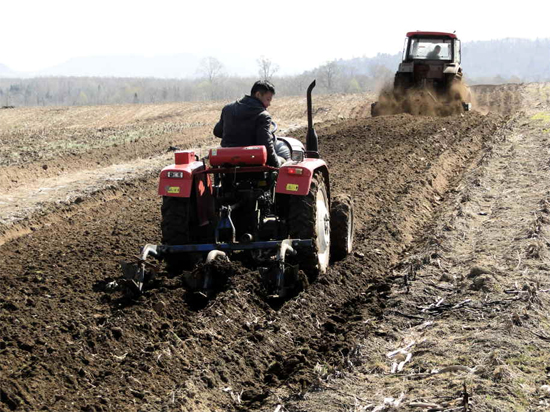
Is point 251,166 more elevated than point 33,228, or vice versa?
point 251,166

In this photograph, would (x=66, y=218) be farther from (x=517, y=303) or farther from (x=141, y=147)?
(x=141, y=147)

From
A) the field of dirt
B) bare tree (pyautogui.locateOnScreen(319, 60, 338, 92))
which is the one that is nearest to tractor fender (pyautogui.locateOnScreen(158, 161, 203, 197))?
the field of dirt

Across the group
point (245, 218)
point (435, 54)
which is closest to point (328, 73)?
point (435, 54)

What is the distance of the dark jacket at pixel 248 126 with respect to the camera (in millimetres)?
6590

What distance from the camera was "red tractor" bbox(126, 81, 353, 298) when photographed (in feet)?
20.1

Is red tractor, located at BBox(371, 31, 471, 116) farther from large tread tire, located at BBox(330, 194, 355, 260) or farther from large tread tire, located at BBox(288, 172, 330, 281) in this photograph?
large tread tire, located at BBox(288, 172, 330, 281)

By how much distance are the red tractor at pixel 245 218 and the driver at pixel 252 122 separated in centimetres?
18

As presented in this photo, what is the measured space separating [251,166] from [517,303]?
99.4 inches

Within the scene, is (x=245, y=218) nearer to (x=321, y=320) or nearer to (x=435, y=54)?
(x=321, y=320)

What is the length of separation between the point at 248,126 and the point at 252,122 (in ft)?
0.18

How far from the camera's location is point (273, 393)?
4.46 metres

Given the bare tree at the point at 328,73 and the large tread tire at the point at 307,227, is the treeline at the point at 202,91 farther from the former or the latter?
the large tread tire at the point at 307,227

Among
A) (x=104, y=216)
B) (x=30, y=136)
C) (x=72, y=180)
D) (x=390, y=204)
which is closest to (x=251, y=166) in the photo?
(x=390, y=204)

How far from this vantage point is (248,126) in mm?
6652
